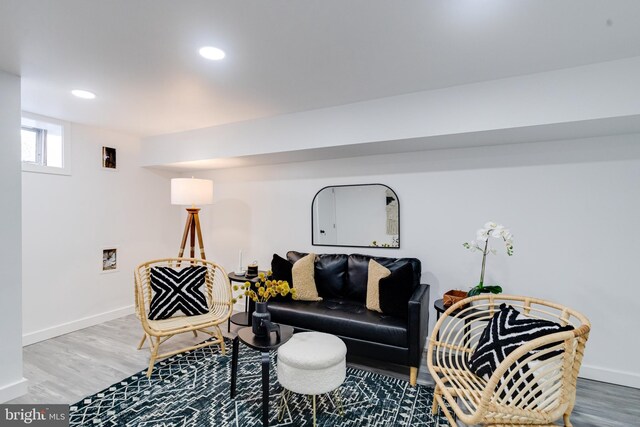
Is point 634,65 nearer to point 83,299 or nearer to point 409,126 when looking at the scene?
point 409,126

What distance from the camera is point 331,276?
346cm

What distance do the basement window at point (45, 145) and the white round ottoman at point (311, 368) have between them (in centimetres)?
333

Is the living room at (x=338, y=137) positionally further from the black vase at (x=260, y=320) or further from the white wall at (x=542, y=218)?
the black vase at (x=260, y=320)

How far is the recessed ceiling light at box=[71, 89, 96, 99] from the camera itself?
9.22 ft

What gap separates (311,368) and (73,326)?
328 cm

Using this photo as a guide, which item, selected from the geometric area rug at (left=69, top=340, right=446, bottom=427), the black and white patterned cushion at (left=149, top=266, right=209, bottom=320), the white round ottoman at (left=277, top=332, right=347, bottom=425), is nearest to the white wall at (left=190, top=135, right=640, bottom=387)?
the geometric area rug at (left=69, top=340, right=446, bottom=427)

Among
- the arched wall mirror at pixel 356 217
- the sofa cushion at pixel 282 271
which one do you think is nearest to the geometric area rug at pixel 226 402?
the sofa cushion at pixel 282 271

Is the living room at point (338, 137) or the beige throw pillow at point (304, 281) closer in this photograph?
the living room at point (338, 137)

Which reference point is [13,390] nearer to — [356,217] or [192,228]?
[192,228]

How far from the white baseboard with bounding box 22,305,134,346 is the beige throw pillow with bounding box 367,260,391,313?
3.35m

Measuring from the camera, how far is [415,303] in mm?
2531

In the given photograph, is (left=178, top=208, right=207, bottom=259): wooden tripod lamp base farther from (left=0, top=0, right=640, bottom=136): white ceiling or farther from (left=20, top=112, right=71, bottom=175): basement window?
(left=0, top=0, right=640, bottom=136): white ceiling

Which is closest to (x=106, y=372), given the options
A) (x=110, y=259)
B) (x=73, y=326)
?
(x=73, y=326)

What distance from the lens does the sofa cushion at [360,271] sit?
3.26 metres
